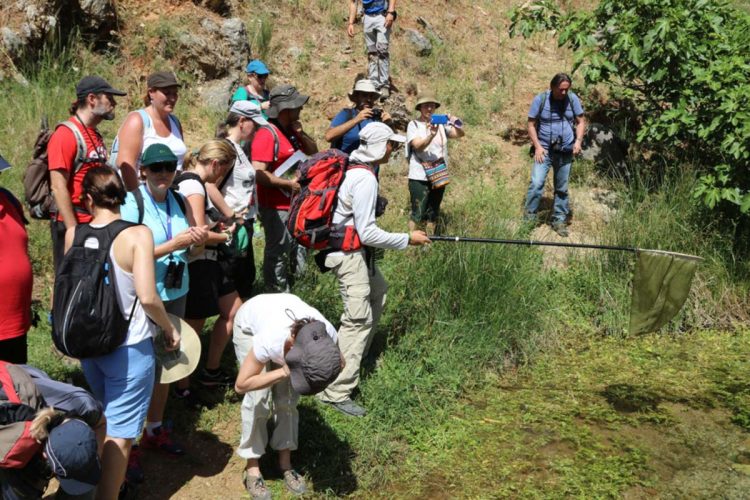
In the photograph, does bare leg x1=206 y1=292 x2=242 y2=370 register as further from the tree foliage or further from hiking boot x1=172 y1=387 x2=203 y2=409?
the tree foliage

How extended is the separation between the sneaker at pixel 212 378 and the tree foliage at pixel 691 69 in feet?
14.7

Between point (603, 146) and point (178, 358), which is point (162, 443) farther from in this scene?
point (603, 146)

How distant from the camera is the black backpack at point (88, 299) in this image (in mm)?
3074

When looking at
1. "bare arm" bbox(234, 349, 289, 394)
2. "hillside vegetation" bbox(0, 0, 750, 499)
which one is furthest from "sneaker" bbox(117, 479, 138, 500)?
"bare arm" bbox(234, 349, 289, 394)

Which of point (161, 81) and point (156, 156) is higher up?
point (161, 81)

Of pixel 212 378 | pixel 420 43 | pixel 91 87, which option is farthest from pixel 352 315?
pixel 420 43

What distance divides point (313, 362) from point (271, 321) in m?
0.45

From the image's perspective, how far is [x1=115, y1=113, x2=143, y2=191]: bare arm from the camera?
426 cm

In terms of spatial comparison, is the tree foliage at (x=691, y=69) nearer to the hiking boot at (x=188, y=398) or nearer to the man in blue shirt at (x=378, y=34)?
the man in blue shirt at (x=378, y=34)

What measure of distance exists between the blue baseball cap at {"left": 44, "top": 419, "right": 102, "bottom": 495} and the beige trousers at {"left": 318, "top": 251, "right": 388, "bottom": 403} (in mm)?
1977

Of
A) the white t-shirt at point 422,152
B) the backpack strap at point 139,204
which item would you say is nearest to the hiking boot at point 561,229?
the white t-shirt at point 422,152

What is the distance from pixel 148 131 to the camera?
440 centimetres

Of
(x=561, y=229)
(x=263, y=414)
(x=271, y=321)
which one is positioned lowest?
(x=263, y=414)

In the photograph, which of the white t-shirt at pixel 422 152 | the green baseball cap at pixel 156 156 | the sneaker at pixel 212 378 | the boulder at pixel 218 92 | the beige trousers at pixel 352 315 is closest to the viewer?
the green baseball cap at pixel 156 156
